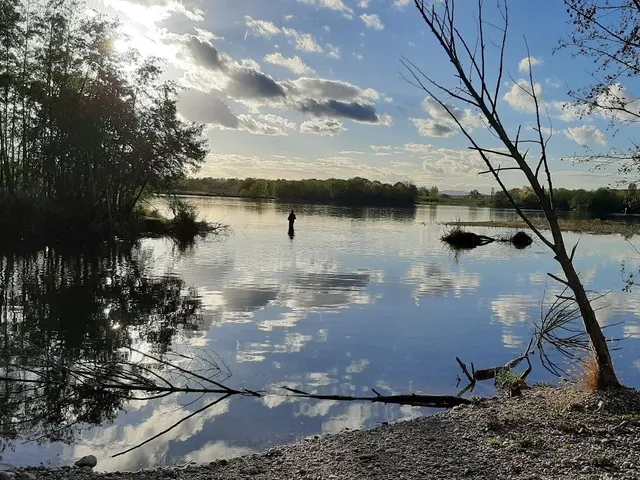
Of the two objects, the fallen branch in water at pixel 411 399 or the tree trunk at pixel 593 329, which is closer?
the tree trunk at pixel 593 329

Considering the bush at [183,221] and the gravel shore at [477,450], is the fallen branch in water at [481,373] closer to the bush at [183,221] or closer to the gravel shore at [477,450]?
the gravel shore at [477,450]

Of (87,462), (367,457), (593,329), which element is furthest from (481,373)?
(87,462)

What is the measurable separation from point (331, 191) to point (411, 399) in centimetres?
16212

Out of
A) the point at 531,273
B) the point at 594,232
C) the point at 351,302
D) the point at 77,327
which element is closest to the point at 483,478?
the point at 77,327

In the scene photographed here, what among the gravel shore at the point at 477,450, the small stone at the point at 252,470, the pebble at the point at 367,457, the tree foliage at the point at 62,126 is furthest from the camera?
the tree foliage at the point at 62,126

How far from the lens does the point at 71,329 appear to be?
45.2 ft

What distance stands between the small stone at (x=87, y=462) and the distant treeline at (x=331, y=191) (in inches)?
6108

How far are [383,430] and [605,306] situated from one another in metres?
14.9

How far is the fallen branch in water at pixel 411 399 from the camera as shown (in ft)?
31.6

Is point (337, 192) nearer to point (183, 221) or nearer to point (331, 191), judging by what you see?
point (331, 191)

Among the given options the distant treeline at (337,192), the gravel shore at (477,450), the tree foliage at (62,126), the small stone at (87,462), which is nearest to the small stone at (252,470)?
the gravel shore at (477,450)

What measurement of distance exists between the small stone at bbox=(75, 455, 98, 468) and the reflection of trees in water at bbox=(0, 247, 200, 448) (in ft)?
3.04

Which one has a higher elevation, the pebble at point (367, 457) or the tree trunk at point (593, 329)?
the tree trunk at point (593, 329)

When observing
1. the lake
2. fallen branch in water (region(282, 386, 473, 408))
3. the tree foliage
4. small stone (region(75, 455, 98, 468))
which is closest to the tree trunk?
fallen branch in water (region(282, 386, 473, 408))
